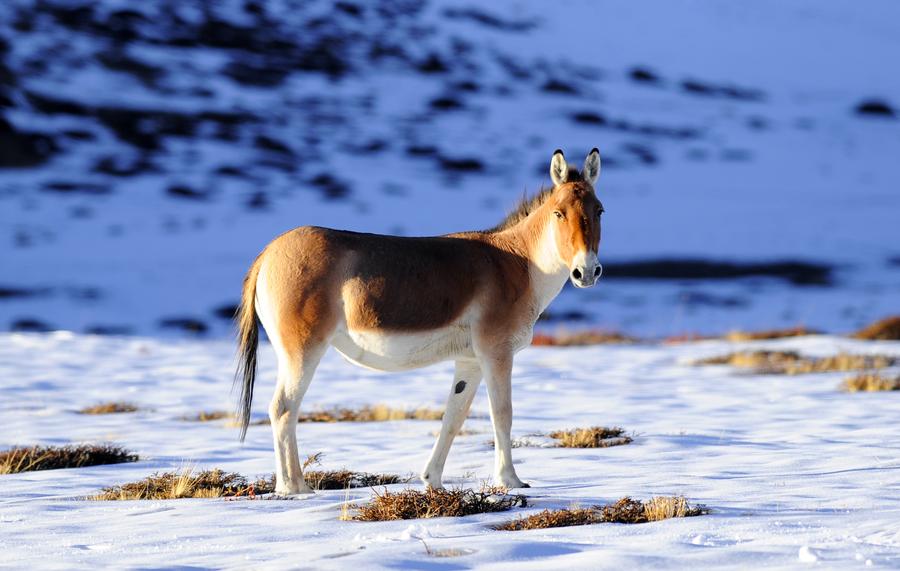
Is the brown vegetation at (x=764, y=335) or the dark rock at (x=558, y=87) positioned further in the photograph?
the dark rock at (x=558, y=87)

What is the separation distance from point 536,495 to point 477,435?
352 centimetres

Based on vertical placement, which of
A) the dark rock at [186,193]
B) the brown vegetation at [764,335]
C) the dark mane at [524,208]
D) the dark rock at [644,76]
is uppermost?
the dark rock at [644,76]

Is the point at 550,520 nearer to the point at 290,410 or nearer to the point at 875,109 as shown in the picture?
the point at 290,410

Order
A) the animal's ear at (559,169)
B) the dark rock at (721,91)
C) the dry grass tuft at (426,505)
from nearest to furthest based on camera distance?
the dry grass tuft at (426,505) < the animal's ear at (559,169) < the dark rock at (721,91)

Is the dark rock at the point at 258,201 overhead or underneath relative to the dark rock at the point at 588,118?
underneath

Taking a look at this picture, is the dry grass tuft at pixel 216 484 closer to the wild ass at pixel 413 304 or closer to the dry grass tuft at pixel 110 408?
the wild ass at pixel 413 304

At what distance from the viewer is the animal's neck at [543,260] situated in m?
8.36

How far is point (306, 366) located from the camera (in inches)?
309

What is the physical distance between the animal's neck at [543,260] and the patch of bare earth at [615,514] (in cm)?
192

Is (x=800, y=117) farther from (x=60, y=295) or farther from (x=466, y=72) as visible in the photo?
(x=60, y=295)

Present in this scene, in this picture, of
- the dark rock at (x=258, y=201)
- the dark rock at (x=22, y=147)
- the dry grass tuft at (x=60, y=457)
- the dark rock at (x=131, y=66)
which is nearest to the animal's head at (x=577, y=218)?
the dry grass tuft at (x=60, y=457)

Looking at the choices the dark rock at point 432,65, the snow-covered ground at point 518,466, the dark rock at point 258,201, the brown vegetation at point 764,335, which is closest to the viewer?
the snow-covered ground at point 518,466

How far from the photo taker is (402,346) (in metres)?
7.85

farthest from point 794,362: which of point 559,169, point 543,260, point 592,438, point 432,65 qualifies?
point 432,65
